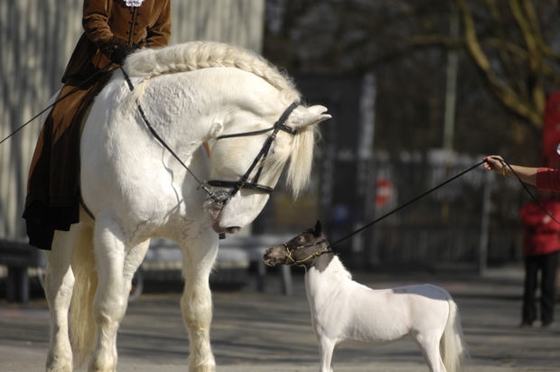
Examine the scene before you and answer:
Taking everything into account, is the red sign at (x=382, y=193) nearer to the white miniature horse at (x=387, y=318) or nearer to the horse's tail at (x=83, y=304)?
the horse's tail at (x=83, y=304)

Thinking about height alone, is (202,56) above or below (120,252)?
above

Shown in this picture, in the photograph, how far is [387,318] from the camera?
6.40 metres

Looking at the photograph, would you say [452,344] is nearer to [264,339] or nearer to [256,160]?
[256,160]

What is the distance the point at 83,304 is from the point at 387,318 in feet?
6.85

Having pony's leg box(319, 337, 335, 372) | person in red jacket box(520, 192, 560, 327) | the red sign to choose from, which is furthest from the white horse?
the red sign

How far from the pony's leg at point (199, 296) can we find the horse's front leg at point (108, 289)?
403 millimetres

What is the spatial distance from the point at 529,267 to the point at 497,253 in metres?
10.2

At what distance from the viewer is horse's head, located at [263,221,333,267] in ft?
21.5

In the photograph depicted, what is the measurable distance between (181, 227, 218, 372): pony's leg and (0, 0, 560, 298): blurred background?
3.18 ft

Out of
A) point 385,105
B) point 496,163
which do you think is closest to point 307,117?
point 496,163

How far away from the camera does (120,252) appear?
6293 mm

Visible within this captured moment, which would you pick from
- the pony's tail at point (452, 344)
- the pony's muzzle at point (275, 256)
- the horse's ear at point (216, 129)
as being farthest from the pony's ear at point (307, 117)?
the pony's tail at point (452, 344)

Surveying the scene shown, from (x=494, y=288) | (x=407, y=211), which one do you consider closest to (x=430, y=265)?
(x=407, y=211)

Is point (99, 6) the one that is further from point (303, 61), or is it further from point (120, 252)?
point (303, 61)
